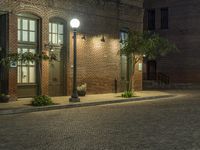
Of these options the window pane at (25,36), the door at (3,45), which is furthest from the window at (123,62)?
the door at (3,45)

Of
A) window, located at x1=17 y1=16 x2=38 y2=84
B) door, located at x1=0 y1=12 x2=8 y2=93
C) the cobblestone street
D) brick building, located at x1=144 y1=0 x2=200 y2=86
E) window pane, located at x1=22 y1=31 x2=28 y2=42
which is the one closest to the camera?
the cobblestone street

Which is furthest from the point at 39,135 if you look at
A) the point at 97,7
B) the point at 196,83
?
the point at 196,83

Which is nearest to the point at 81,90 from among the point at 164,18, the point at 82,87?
the point at 82,87

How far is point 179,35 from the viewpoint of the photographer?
4075cm

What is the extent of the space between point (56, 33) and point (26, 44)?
2288mm

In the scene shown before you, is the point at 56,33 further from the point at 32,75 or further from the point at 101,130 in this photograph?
the point at 101,130

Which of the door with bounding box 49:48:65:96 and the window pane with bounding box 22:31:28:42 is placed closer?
the window pane with bounding box 22:31:28:42

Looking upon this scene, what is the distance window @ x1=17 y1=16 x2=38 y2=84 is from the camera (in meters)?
21.0

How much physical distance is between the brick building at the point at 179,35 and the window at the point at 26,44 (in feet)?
66.5

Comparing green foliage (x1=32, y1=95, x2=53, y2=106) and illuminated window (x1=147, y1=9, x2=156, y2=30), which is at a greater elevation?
illuminated window (x1=147, y1=9, x2=156, y2=30)

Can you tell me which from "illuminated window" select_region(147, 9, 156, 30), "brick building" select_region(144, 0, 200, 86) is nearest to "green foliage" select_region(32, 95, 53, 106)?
"brick building" select_region(144, 0, 200, 86)

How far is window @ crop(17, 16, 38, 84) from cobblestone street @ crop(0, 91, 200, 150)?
17.5ft

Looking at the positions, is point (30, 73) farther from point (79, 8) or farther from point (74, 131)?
point (74, 131)

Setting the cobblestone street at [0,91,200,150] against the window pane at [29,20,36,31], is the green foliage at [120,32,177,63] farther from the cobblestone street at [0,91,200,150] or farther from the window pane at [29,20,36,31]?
the cobblestone street at [0,91,200,150]
